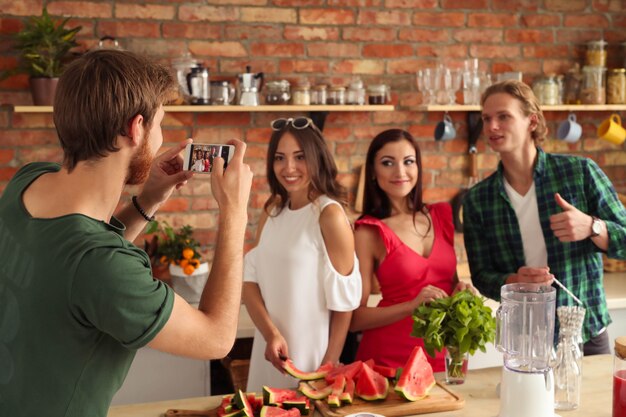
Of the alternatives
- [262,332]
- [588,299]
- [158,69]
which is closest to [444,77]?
[588,299]

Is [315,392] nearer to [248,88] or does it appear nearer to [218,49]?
[248,88]

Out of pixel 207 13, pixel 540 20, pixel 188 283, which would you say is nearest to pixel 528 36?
pixel 540 20

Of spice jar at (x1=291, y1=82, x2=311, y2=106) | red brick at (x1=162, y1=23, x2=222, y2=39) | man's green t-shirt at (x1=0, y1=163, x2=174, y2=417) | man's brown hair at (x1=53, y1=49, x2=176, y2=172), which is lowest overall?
man's green t-shirt at (x1=0, y1=163, x2=174, y2=417)

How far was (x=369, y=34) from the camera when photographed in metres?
3.58

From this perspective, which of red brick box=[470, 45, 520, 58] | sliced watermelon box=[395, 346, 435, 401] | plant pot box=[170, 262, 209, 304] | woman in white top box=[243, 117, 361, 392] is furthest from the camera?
red brick box=[470, 45, 520, 58]

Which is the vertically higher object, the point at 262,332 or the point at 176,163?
the point at 176,163

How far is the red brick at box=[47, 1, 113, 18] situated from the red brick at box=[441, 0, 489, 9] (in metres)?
1.64

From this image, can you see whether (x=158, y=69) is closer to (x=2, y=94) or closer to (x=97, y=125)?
(x=97, y=125)

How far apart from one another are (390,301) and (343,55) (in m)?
1.46

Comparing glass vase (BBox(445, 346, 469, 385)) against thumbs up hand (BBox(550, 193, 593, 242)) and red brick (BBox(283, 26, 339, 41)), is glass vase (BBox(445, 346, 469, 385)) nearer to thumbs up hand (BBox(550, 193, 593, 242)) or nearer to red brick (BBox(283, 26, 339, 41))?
thumbs up hand (BBox(550, 193, 593, 242))

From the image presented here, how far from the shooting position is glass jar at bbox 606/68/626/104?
12.3ft

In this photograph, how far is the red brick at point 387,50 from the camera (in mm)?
3584

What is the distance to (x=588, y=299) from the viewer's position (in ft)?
8.45

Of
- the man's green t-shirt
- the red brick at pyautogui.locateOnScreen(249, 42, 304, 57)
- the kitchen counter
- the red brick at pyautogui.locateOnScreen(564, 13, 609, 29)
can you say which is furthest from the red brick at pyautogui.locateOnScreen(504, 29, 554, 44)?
the man's green t-shirt
